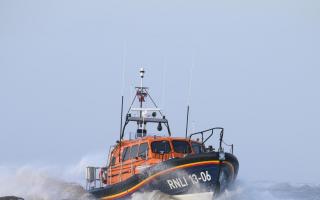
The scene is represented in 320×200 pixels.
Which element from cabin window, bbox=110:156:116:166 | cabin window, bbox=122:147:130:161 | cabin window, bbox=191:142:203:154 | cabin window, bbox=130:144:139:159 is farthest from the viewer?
cabin window, bbox=110:156:116:166

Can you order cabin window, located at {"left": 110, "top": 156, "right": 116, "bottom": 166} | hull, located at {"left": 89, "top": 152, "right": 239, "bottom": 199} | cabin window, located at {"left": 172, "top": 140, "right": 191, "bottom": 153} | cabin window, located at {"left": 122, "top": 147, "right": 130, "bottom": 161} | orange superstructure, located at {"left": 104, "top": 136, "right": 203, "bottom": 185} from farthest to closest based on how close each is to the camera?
1. cabin window, located at {"left": 110, "top": 156, "right": 116, "bottom": 166}
2. cabin window, located at {"left": 122, "top": 147, "right": 130, "bottom": 161}
3. cabin window, located at {"left": 172, "top": 140, "right": 191, "bottom": 153}
4. orange superstructure, located at {"left": 104, "top": 136, "right": 203, "bottom": 185}
5. hull, located at {"left": 89, "top": 152, "right": 239, "bottom": 199}

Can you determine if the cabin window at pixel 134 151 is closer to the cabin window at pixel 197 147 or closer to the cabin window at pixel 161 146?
the cabin window at pixel 161 146

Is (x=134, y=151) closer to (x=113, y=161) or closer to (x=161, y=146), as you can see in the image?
(x=161, y=146)

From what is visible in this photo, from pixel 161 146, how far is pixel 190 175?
6.87 ft

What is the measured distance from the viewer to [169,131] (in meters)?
26.0

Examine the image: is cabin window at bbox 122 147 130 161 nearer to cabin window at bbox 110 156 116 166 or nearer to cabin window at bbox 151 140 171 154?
cabin window at bbox 110 156 116 166

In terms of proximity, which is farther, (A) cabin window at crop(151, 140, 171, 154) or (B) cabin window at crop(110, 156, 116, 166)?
(B) cabin window at crop(110, 156, 116, 166)

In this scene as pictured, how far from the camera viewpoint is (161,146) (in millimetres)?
23656

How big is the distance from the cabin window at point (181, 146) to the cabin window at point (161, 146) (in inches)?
7.7

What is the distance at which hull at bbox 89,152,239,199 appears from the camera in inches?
859

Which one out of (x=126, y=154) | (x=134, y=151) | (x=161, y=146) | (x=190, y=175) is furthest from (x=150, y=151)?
(x=190, y=175)

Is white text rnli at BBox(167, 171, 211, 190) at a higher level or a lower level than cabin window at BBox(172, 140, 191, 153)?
lower

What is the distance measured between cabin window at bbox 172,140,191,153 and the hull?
1.63 m

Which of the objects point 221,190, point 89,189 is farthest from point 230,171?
point 89,189
